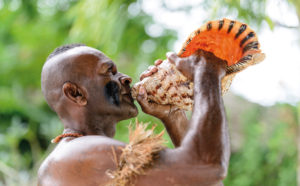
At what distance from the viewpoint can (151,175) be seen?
5.33 feet

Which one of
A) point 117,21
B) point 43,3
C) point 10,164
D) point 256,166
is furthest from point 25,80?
point 256,166

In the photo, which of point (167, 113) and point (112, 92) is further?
point (167, 113)

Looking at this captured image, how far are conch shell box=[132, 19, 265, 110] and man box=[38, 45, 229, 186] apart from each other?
2.5 inches

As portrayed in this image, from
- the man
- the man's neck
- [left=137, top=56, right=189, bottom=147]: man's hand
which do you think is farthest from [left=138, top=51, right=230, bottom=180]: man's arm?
the man's neck

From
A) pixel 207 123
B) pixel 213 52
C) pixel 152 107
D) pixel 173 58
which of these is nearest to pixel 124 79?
pixel 152 107

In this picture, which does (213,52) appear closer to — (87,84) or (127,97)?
(127,97)

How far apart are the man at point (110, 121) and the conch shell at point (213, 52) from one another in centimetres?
6

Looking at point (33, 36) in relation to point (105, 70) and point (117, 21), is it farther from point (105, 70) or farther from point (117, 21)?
point (105, 70)

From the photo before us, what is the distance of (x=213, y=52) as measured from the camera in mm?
1898

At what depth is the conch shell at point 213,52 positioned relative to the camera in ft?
5.74

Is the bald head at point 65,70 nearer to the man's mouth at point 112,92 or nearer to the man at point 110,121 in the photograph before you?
the man at point 110,121

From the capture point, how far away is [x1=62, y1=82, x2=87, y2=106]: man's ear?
77.9 inches

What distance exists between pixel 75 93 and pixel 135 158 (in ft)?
1.71

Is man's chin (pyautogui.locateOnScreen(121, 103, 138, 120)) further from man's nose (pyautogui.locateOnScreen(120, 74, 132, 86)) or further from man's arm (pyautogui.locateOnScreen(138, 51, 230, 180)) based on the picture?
man's arm (pyautogui.locateOnScreen(138, 51, 230, 180))
